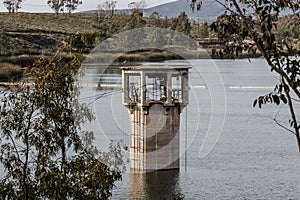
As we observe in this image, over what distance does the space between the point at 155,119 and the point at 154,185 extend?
2.41 m

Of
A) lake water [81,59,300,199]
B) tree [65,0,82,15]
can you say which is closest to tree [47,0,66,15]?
tree [65,0,82,15]

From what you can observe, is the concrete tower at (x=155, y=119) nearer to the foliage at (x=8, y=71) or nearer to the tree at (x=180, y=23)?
the foliage at (x=8, y=71)

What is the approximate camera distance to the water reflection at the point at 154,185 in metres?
19.0

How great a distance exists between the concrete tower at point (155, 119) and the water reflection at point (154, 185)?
39 cm

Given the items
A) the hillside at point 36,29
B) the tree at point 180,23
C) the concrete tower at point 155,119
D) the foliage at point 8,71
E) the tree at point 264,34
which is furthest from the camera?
the tree at point 180,23

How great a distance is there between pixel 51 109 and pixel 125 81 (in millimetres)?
13342

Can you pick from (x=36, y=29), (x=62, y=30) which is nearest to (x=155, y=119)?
(x=36, y=29)

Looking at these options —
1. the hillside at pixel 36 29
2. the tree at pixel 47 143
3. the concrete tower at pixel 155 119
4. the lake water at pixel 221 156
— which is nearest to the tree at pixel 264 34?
the tree at pixel 47 143

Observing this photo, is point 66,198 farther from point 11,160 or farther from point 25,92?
point 25,92

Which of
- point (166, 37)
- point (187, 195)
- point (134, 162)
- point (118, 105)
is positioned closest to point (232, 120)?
point (118, 105)

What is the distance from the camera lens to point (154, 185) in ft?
67.6

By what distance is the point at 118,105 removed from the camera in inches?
1384

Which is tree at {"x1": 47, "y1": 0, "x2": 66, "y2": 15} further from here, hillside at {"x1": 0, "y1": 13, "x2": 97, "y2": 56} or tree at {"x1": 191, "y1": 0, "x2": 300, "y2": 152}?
tree at {"x1": 191, "y1": 0, "x2": 300, "y2": 152}

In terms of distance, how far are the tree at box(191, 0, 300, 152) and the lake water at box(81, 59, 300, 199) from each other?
11.5m
